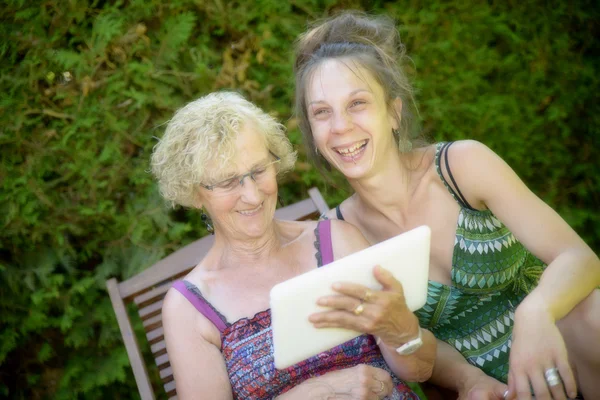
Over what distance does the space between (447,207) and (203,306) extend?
3.30ft

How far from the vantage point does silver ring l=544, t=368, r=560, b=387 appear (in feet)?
5.48

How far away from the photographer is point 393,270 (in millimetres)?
1690

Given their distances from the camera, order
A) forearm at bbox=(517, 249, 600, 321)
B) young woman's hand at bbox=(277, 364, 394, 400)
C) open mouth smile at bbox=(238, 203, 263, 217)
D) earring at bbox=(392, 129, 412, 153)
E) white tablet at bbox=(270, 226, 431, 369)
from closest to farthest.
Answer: white tablet at bbox=(270, 226, 431, 369) < forearm at bbox=(517, 249, 600, 321) < young woman's hand at bbox=(277, 364, 394, 400) < open mouth smile at bbox=(238, 203, 263, 217) < earring at bbox=(392, 129, 412, 153)

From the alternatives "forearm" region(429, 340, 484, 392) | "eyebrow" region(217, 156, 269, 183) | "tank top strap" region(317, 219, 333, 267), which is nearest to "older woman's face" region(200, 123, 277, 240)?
"eyebrow" region(217, 156, 269, 183)

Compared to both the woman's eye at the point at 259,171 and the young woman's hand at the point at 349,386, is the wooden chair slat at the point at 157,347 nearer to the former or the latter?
the young woman's hand at the point at 349,386

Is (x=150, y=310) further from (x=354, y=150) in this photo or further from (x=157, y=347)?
(x=354, y=150)

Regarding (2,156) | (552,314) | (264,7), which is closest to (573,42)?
(264,7)

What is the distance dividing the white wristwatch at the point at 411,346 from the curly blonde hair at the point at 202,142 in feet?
2.83

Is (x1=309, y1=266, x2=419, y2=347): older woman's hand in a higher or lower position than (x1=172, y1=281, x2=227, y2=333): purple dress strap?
lower

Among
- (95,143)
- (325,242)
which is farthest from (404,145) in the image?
(95,143)

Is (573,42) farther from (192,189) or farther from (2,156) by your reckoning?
(2,156)

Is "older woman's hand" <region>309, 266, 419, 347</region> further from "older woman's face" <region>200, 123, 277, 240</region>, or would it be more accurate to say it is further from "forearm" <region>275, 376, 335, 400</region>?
"older woman's face" <region>200, 123, 277, 240</region>

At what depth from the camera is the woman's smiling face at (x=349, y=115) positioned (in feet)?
7.06

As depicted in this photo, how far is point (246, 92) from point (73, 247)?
1.27m
